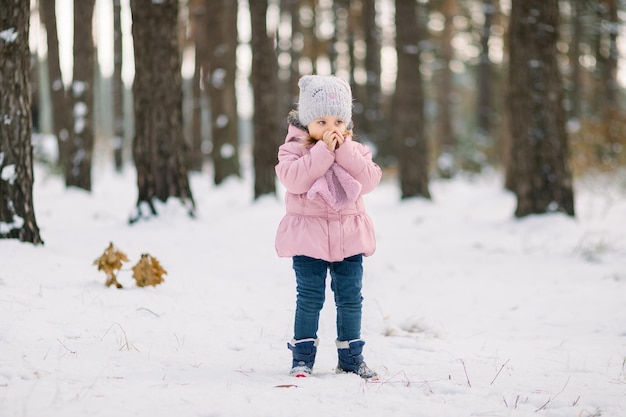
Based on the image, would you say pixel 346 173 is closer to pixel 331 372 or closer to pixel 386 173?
pixel 331 372

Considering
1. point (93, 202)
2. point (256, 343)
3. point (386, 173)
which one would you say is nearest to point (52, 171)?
point (93, 202)

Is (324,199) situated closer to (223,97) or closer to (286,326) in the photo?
(286,326)

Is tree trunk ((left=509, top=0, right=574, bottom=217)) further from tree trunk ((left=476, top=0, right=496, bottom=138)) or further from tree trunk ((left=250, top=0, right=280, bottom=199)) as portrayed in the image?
tree trunk ((left=476, top=0, right=496, bottom=138))

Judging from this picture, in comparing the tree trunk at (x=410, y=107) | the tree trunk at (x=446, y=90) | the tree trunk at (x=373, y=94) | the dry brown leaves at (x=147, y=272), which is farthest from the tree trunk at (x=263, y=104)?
the tree trunk at (x=446, y=90)

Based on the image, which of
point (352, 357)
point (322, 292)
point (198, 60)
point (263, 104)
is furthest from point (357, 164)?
point (198, 60)

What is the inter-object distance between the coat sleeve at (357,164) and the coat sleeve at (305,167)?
0.06 metres

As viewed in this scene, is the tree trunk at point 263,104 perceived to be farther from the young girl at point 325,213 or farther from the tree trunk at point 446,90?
the tree trunk at point 446,90

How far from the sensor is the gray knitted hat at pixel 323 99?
3.30 m

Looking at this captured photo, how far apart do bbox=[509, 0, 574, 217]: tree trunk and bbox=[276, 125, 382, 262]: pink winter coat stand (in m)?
5.90

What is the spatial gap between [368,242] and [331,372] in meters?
0.80

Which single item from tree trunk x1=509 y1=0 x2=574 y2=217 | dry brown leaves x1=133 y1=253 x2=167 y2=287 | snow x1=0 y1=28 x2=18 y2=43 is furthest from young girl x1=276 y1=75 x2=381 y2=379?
tree trunk x1=509 y1=0 x2=574 y2=217

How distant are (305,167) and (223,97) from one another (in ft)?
38.9

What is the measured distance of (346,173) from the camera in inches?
130

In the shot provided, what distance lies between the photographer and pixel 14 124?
518 cm
